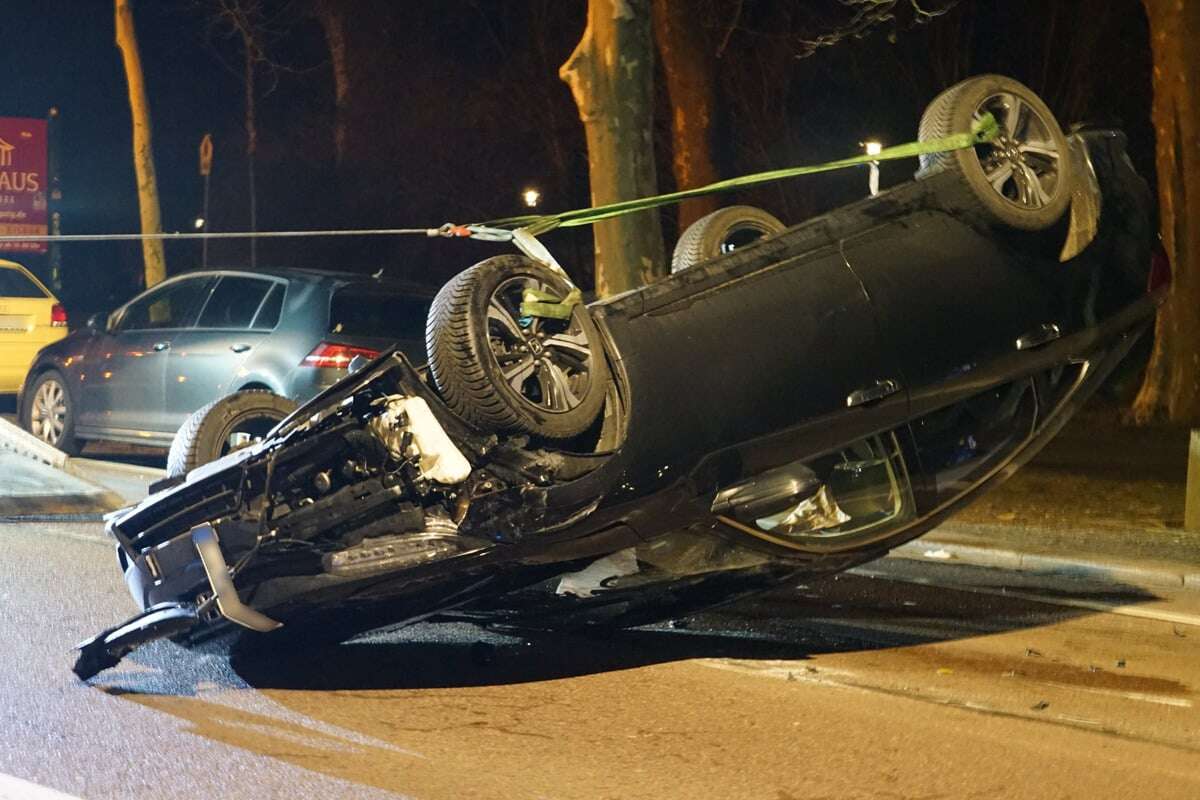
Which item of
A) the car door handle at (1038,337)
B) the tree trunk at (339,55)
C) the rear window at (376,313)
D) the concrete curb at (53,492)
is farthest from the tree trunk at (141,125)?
the car door handle at (1038,337)

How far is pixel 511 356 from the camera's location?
213 inches

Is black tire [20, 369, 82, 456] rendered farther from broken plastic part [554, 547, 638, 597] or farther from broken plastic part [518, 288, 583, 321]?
broken plastic part [518, 288, 583, 321]

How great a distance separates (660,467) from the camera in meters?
5.49

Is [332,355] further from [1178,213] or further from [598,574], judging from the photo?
[1178,213]

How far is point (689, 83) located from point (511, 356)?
14347mm

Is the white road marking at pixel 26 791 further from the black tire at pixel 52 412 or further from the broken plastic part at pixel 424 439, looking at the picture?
the black tire at pixel 52 412

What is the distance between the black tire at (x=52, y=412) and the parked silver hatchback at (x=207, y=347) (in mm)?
12

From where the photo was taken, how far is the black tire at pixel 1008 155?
6.21m

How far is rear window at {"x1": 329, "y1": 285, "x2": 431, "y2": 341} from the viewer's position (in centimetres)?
1069

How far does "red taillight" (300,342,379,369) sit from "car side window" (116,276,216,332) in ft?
5.28

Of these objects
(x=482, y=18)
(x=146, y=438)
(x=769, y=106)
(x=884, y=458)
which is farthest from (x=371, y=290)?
(x=482, y=18)

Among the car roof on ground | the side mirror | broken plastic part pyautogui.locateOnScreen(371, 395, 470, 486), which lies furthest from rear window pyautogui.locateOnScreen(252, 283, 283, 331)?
broken plastic part pyautogui.locateOnScreen(371, 395, 470, 486)

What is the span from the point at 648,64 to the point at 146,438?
16.0ft

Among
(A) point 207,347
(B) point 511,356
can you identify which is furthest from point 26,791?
(A) point 207,347
